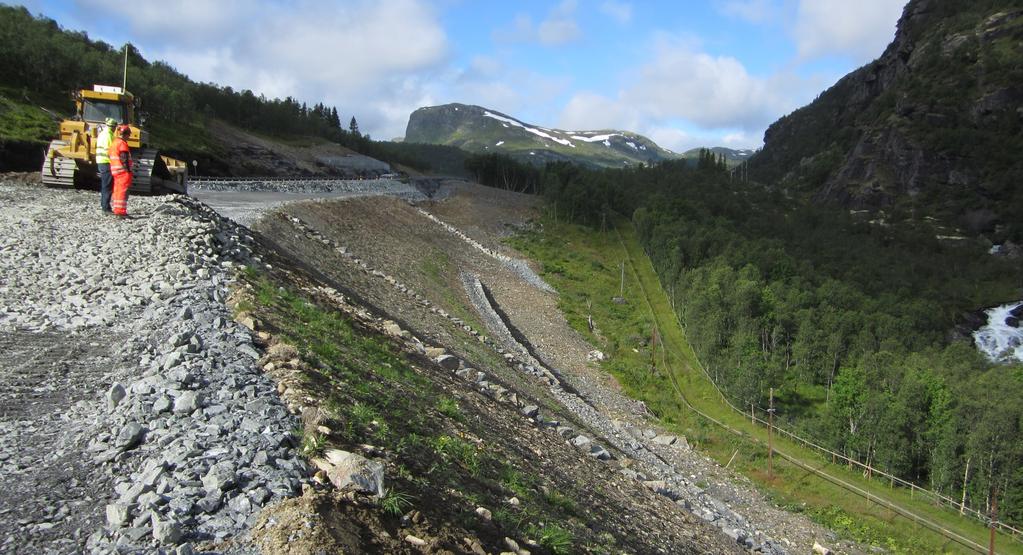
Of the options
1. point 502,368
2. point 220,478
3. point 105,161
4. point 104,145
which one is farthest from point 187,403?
point 502,368

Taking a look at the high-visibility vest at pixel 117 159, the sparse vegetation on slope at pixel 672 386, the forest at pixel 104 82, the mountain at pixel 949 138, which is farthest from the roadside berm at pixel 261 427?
the mountain at pixel 949 138

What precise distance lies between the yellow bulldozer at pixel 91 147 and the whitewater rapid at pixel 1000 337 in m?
76.3

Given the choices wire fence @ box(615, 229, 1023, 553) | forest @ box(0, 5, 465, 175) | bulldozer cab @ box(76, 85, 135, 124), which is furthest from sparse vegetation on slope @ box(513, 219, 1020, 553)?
forest @ box(0, 5, 465, 175)

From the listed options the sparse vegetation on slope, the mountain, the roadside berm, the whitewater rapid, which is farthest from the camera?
the mountain

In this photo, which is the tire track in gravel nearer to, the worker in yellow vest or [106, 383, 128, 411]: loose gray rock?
[106, 383, 128, 411]: loose gray rock

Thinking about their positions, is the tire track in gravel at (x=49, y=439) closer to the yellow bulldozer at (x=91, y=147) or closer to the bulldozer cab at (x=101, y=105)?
the yellow bulldozer at (x=91, y=147)

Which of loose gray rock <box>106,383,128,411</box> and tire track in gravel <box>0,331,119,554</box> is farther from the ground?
loose gray rock <box>106,383,128,411</box>

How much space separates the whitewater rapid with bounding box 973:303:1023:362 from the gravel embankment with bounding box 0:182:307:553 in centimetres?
7789

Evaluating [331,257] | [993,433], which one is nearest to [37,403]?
[331,257]

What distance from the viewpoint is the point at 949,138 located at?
5595 inches

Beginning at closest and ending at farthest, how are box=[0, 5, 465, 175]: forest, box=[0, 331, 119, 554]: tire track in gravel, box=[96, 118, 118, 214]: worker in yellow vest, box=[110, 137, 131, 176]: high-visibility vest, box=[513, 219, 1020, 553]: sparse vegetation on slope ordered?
box=[0, 331, 119, 554]: tire track in gravel < box=[110, 137, 131, 176]: high-visibility vest < box=[96, 118, 118, 214]: worker in yellow vest < box=[513, 219, 1020, 553]: sparse vegetation on slope < box=[0, 5, 465, 175]: forest

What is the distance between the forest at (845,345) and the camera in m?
29.9

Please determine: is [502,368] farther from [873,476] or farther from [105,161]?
[873,476]

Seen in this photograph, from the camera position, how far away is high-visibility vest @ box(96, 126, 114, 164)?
15656 millimetres
